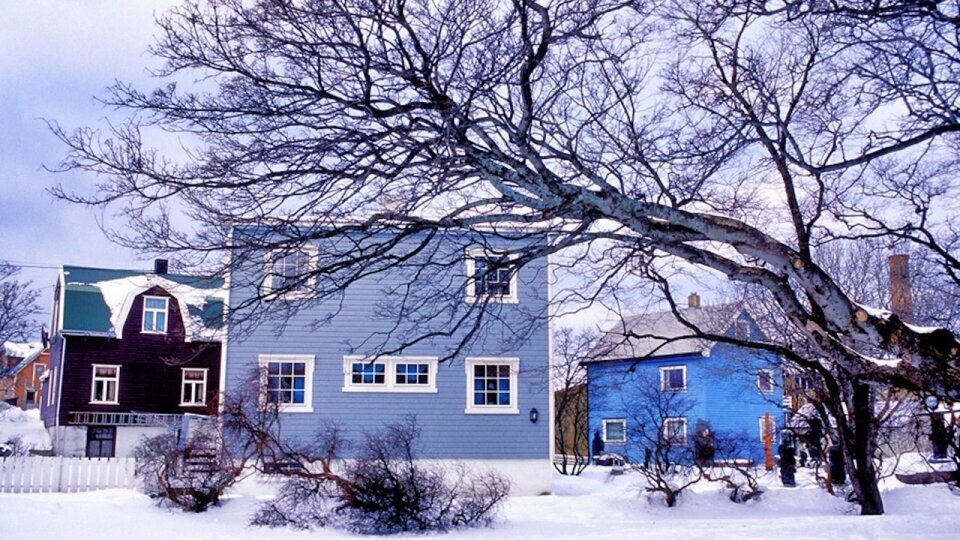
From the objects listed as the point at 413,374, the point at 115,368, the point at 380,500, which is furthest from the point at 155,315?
the point at 380,500

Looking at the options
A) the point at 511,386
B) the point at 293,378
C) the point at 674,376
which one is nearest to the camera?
the point at 293,378

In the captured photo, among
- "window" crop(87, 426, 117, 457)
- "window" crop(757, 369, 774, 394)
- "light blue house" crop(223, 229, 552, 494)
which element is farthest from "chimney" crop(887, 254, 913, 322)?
"window" crop(87, 426, 117, 457)

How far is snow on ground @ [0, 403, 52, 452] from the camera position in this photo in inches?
1509

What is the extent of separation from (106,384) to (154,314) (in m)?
2.97

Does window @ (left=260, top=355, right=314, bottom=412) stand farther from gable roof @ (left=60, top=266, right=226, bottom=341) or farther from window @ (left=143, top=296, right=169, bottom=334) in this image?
window @ (left=143, top=296, right=169, bottom=334)

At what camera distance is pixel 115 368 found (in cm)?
3338

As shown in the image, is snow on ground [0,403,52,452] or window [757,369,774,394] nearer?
window [757,369,774,394]

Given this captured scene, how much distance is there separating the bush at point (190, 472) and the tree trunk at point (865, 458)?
1142 cm

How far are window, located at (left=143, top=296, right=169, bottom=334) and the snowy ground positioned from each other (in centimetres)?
1481

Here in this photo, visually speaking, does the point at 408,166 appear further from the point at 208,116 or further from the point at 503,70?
the point at 208,116

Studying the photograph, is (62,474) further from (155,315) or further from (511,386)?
(155,315)

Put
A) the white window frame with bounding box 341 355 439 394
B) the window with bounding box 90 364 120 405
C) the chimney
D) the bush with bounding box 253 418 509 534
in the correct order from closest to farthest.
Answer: the bush with bounding box 253 418 509 534
the chimney
the white window frame with bounding box 341 355 439 394
the window with bounding box 90 364 120 405

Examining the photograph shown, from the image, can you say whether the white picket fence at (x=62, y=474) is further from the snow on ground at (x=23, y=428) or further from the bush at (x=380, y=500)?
the snow on ground at (x=23, y=428)

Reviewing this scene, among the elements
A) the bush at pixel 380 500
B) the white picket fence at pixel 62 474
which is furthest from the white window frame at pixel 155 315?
the bush at pixel 380 500
